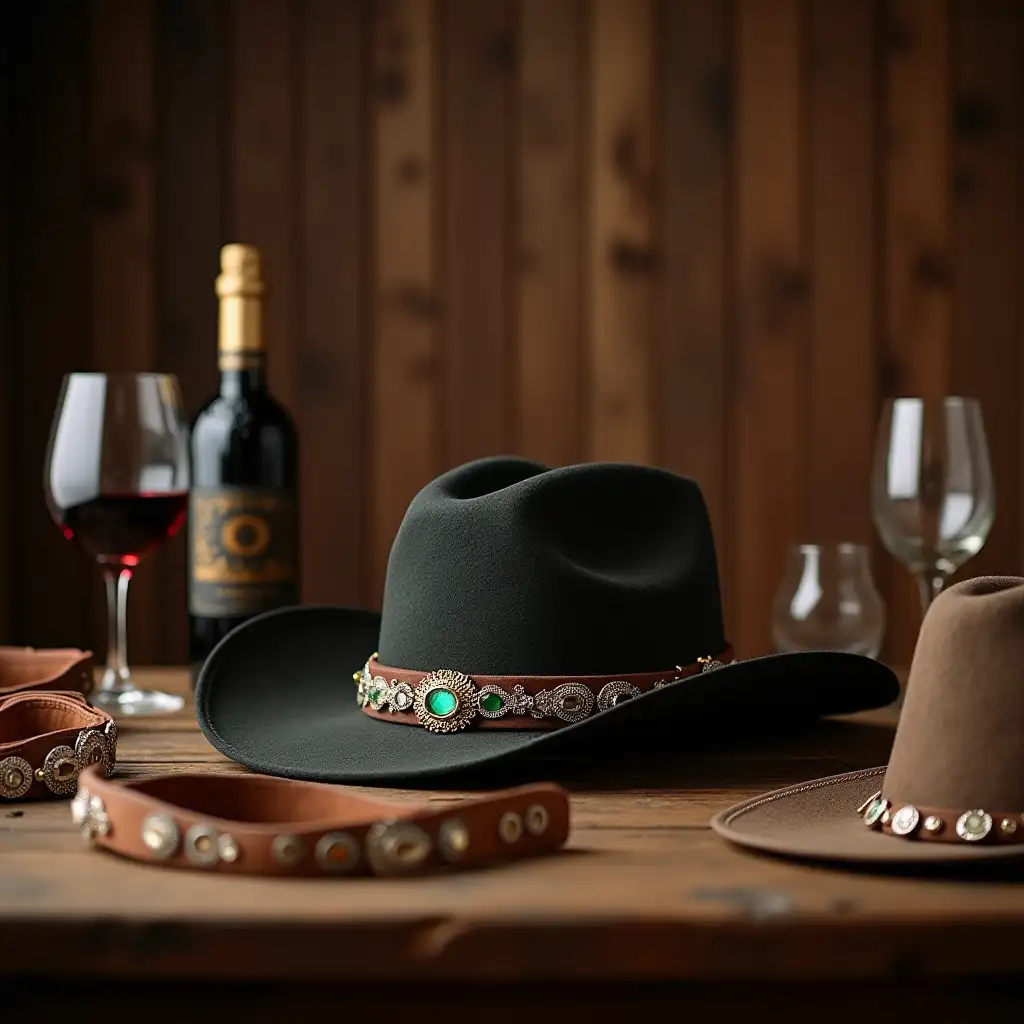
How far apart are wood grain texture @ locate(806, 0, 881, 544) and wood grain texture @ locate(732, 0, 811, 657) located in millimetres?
24

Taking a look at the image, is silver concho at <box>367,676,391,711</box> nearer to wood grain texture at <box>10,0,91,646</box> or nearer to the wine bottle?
the wine bottle

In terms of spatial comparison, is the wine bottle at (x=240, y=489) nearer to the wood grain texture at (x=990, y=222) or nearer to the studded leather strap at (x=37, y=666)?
the studded leather strap at (x=37, y=666)

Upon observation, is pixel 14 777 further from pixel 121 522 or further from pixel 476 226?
pixel 476 226

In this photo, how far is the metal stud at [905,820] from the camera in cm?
66

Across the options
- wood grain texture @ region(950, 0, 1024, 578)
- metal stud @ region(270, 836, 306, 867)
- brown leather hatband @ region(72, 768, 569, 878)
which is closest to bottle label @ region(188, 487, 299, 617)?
brown leather hatband @ region(72, 768, 569, 878)

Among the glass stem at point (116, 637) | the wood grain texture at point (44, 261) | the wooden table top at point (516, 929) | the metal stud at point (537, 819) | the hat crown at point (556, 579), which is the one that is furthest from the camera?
the wood grain texture at point (44, 261)

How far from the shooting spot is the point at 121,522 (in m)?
1.20

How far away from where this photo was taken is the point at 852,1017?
59 cm

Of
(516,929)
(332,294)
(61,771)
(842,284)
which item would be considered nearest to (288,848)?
(516,929)

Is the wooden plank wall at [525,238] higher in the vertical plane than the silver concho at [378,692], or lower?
higher

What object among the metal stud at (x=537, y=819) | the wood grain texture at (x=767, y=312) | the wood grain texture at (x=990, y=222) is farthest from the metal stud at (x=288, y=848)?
the wood grain texture at (x=990, y=222)

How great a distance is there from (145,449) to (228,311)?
0.18 metres

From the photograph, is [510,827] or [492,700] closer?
[510,827]

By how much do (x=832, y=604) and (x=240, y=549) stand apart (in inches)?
20.4
